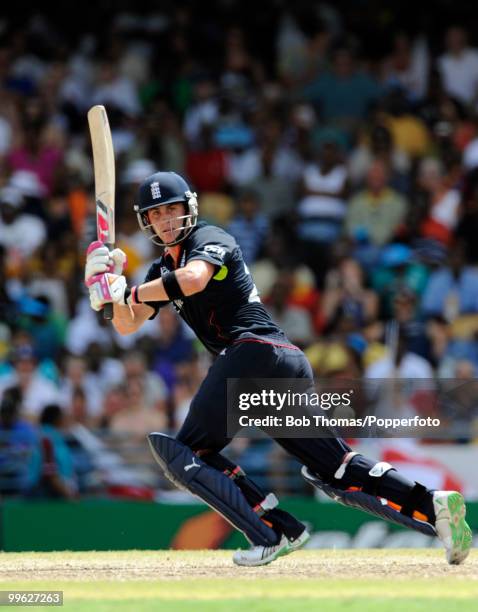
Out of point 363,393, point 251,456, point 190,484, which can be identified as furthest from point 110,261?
point 251,456

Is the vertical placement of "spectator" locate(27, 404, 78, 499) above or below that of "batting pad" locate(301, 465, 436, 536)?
below

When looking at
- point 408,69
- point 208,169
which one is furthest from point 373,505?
point 408,69

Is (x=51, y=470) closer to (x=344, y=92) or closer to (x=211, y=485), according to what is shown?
(x=211, y=485)

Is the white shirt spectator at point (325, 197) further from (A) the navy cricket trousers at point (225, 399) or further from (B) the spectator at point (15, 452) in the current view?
(A) the navy cricket trousers at point (225, 399)

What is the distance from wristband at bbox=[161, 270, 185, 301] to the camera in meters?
6.86

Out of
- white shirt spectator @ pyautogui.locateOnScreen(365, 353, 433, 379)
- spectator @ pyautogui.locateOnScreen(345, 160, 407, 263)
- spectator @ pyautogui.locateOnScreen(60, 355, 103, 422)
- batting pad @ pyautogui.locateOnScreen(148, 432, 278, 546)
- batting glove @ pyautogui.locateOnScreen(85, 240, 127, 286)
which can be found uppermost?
batting glove @ pyautogui.locateOnScreen(85, 240, 127, 286)

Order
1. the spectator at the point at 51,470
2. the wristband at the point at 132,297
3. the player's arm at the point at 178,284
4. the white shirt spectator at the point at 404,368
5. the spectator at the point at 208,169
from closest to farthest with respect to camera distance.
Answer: the player's arm at the point at 178,284, the wristband at the point at 132,297, the spectator at the point at 51,470, the white shirt spectator at the point at 404,368, the spectator at the point at 208,169

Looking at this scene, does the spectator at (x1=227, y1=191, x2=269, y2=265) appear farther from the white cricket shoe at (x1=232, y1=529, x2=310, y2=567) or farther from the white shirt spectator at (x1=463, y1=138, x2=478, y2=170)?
the white cricket shoe at (x1=232, y1=529, x2=310, y2=567)

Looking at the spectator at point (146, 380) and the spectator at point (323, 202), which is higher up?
the spectator at point (323, 202)

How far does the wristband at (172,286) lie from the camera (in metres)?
6.86

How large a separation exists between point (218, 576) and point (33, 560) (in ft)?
5.52

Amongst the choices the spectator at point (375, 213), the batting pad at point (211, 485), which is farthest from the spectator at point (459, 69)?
the batting pad at point (211, 485)

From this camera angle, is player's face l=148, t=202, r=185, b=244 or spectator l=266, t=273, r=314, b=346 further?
spectator l=266, t=273, r=314, b=346

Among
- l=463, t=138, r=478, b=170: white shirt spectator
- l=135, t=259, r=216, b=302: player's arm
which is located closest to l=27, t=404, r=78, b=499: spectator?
l=135, t=259, r=216, b=302: player's arm
